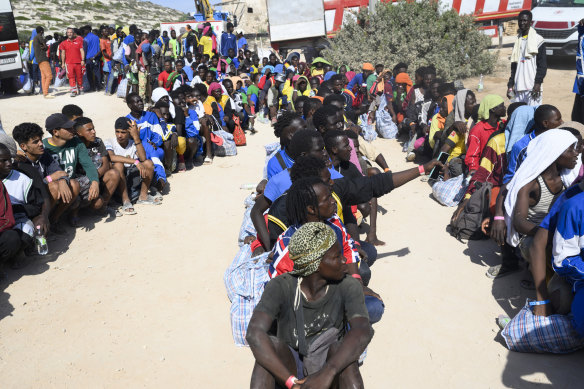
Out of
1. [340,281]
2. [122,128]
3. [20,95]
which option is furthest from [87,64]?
[340,281]

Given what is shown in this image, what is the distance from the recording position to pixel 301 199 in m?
3.50

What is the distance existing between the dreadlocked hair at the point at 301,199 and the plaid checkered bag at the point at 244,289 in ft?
1.73

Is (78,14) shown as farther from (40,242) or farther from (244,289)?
(244,289)

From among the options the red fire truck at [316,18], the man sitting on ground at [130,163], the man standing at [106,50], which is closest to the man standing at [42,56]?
the man standing at [106,50]

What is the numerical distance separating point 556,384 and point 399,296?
4.65 ft

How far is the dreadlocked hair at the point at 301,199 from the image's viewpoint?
347cm

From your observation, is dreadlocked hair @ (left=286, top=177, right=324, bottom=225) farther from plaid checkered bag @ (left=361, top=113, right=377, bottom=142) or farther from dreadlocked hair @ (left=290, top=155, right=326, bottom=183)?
plaid checkered bag @ (left=361, top=113, right=377, bottom=142)

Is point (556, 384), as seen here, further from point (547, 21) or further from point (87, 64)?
point (87, 64)

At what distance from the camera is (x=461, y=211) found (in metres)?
5.56

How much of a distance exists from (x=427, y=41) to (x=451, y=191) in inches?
331

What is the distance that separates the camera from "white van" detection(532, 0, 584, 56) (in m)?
13.1

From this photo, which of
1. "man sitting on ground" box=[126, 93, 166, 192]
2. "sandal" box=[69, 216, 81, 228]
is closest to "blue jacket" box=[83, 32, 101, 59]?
"man sitting on ground" box=[126, 93, 166, 192]

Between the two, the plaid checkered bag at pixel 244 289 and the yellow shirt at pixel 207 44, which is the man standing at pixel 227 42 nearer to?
the yellow shirt at pixel 207 44

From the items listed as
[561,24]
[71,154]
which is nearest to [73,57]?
[71,154]
